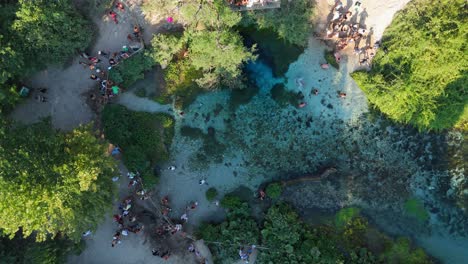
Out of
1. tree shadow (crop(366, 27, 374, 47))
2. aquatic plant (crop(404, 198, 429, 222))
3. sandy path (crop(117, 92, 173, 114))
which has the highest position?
tree shadow (crop(366, 27, 374, 47))

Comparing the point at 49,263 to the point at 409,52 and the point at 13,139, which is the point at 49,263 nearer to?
Answer: the point at 13,139

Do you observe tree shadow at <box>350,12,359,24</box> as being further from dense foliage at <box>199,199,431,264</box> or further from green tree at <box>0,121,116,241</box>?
green tree at <box>0,121,116,241</box>

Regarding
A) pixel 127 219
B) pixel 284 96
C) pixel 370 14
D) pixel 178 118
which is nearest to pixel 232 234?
pixel 127 219

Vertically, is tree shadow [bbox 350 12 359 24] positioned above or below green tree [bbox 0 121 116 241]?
above

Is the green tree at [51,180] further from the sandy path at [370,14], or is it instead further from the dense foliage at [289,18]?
the sandy path at [370,14]

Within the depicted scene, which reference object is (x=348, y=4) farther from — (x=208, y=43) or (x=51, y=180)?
(x=51, y=180)

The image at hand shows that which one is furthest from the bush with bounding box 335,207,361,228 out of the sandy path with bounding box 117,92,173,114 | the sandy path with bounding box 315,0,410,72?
the sandy path with bounding box 117,92,173,114
